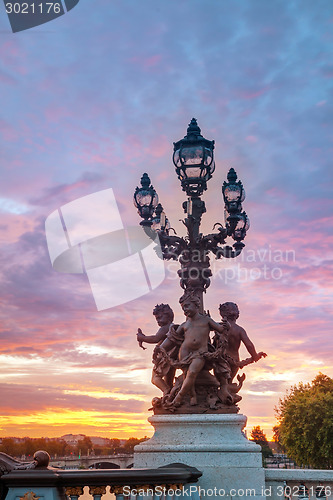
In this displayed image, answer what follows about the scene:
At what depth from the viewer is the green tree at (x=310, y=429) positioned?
1754 inches

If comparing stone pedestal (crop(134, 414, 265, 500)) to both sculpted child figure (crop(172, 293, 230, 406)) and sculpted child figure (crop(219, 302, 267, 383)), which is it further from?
sculpted child figure (crop(219, 302, 267, 383))

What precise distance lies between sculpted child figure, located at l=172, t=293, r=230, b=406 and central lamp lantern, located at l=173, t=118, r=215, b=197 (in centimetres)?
270

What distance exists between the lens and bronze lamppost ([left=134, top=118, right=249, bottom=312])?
13414 millimetres

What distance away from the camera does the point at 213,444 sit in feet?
36.6

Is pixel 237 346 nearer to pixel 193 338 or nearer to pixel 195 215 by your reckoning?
pixel 193 338

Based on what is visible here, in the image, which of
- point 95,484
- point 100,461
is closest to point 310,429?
point 100,461

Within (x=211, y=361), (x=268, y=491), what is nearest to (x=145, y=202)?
→ (x=211, y=361)

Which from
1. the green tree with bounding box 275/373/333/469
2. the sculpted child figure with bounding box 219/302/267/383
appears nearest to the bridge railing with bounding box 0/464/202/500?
the sculpted child figure with bounding box 219/302/267/383

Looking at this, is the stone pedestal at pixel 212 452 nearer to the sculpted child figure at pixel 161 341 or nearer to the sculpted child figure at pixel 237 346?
the sculpted child figure at pixel 161 341

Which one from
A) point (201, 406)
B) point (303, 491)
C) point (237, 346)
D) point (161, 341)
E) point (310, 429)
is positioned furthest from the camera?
point (310, 429)

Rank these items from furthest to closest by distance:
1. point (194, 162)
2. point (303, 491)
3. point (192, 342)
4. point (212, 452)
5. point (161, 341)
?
point (194, 162) < point (161, 341) < point (192, 342) < point (212, 452) < point (303, 491)

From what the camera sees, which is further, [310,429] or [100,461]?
[100,461]

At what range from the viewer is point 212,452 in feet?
36.1

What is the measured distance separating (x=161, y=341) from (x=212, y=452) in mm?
2867
